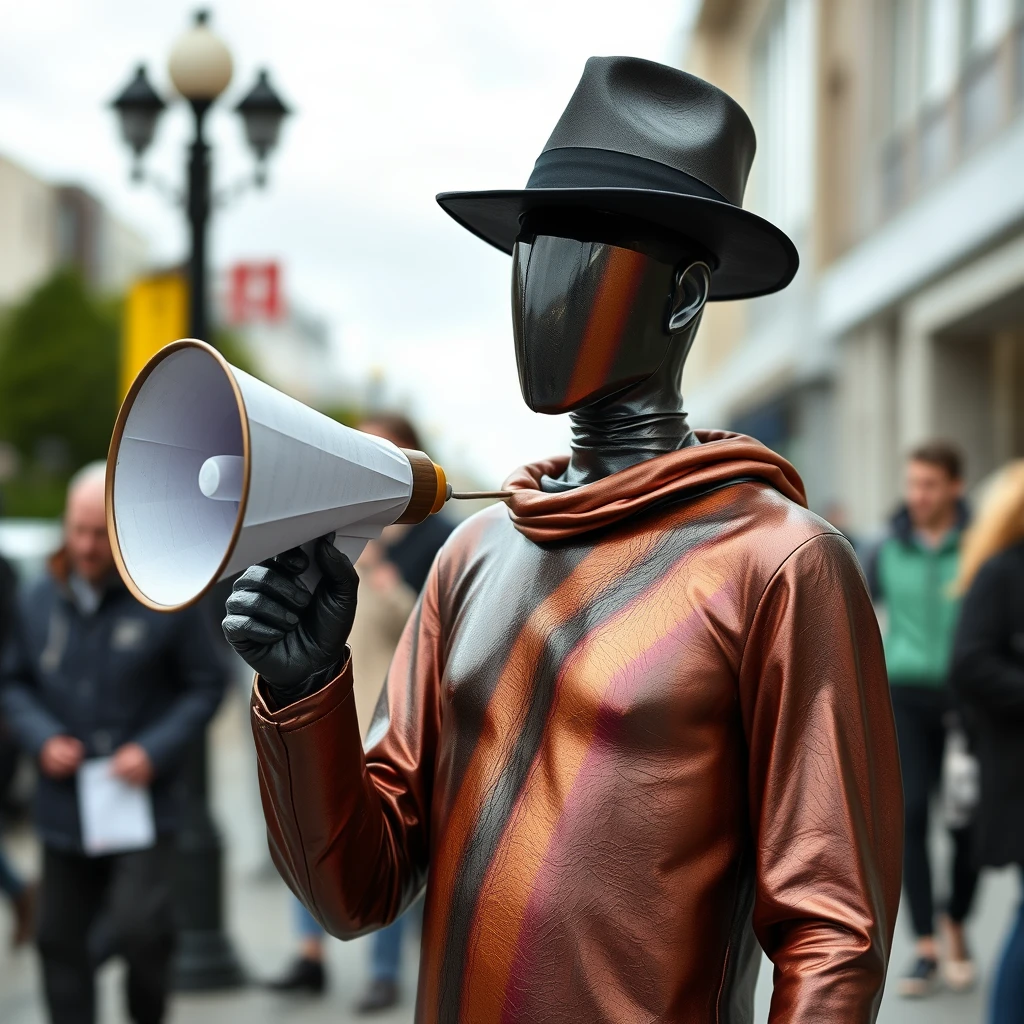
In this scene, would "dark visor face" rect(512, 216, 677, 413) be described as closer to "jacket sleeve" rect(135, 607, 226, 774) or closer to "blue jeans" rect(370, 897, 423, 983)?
"jacket sleeve" rect(135, 607, 226, 774)

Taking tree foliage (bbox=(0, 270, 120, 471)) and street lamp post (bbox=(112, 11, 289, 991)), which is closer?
street lamp post (bbox=(112, 11, 289, 991))

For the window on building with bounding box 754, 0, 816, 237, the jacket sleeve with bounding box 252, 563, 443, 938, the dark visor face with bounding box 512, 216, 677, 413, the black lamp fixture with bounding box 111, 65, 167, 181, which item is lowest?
the jacket sleeve with bounding box 252, 563, 443, 938

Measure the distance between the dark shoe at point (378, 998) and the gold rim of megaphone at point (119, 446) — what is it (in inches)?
179

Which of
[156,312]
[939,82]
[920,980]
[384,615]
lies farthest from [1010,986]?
[939,82]

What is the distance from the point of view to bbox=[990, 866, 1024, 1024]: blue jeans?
448cm

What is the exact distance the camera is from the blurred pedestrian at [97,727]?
4.75m

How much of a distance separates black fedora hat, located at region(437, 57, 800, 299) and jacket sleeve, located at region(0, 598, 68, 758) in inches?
136

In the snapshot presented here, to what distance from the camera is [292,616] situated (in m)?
1.66

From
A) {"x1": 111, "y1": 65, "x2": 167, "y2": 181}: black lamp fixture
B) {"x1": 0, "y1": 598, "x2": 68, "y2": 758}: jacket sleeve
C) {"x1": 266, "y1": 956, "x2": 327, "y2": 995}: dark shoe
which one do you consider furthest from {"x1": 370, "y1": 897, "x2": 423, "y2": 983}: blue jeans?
{"x1": 111, "y1": 65, "x2": 167, "y2": 181}: black lamp fixture

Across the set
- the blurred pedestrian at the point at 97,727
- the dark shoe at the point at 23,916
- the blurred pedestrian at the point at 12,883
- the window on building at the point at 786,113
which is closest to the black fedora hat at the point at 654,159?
the blurred pedestrian at the point at 97,727

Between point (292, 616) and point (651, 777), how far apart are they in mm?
442

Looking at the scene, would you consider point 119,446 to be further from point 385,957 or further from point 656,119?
point 385,957

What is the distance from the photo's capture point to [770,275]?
2113 mm

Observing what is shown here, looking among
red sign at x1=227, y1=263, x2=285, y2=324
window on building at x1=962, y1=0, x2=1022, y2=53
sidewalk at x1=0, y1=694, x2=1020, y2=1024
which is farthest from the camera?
window on building at x1=962, y1=0, x2=1022, y2=53
